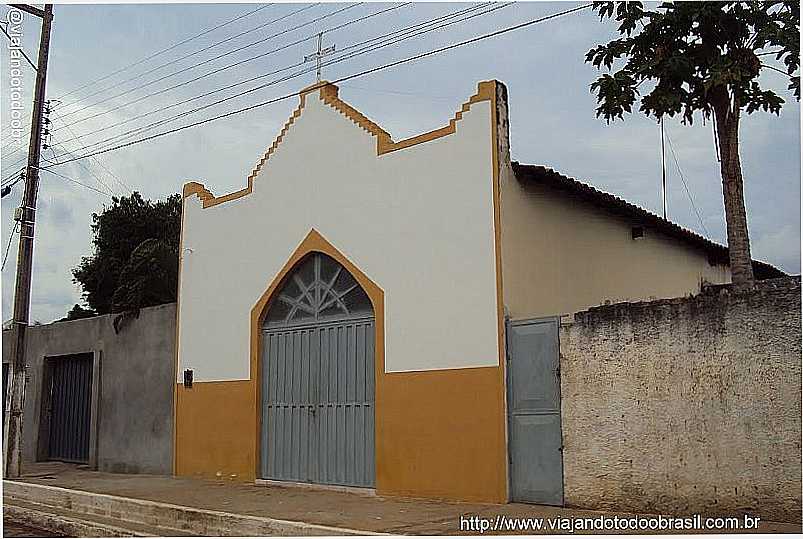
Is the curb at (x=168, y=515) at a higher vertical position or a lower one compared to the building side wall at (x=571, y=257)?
lower

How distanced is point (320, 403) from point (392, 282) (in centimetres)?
197

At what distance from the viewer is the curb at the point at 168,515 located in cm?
843

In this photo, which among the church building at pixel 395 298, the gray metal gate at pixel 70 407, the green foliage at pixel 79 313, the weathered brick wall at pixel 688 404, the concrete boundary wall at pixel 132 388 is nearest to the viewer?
the weathered brick wall at pixel 688 404

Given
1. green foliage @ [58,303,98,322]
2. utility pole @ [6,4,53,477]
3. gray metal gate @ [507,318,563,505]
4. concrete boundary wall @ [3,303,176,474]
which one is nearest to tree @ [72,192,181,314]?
green foliage @ [58,303,98,322]

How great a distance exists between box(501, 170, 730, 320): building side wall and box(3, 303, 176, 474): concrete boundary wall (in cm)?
652

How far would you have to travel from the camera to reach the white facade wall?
10.3 metres

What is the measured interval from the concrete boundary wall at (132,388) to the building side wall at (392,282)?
2.20 ft

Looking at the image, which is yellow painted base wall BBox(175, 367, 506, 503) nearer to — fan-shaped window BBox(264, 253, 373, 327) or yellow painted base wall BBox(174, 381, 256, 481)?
fan-shaped window BBox(264, 253, 373, 327)

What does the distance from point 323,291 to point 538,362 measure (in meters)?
3.57

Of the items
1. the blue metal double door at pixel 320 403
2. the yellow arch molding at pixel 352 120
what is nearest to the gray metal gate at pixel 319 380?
the blue metal double door at pixel 320 403

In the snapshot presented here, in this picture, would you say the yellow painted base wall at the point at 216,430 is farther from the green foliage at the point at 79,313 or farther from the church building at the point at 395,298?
the green foliage at the point at 79,313

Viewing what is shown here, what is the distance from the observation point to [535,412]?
377 inches

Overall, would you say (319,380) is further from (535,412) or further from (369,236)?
(535,412)

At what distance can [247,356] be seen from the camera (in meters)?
13.0
